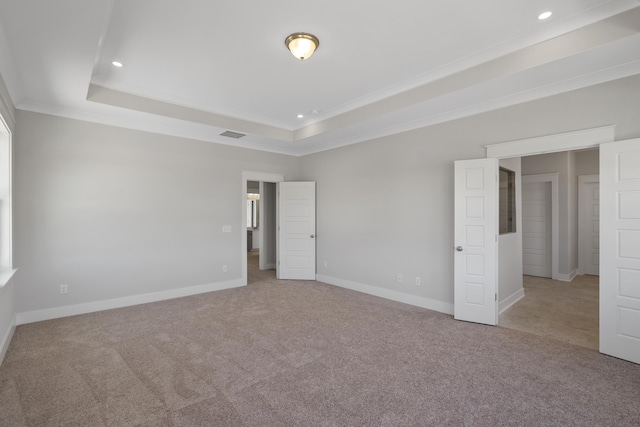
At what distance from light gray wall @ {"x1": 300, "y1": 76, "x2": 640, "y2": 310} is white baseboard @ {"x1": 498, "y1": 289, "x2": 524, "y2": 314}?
2.53ft

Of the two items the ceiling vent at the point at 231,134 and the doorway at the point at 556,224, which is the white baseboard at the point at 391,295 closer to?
the doorway at the point at 556,224

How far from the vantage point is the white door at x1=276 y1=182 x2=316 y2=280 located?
6266 mm

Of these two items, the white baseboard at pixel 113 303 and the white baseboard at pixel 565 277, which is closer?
the white baseboard at pixel 113 303

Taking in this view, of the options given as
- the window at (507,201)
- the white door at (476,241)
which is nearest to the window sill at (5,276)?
the white door at (476,241)

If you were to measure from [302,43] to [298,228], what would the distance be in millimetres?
3981

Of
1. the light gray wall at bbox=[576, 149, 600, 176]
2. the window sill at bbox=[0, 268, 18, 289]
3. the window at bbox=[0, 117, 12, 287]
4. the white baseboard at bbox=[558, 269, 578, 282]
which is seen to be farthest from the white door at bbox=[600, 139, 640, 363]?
the window at bbox=[0, 117, 12, 287]

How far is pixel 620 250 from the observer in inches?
112

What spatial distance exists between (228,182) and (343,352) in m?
3.73

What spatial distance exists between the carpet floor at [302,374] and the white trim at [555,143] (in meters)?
2.08

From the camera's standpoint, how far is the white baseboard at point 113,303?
12.6 ft

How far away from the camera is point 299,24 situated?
8.72 feet

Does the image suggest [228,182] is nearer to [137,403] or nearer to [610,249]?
[137,403]

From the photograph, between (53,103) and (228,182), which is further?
(228,182)

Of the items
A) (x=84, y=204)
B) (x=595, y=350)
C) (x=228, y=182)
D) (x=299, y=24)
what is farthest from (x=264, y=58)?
(x=595, y=350)
